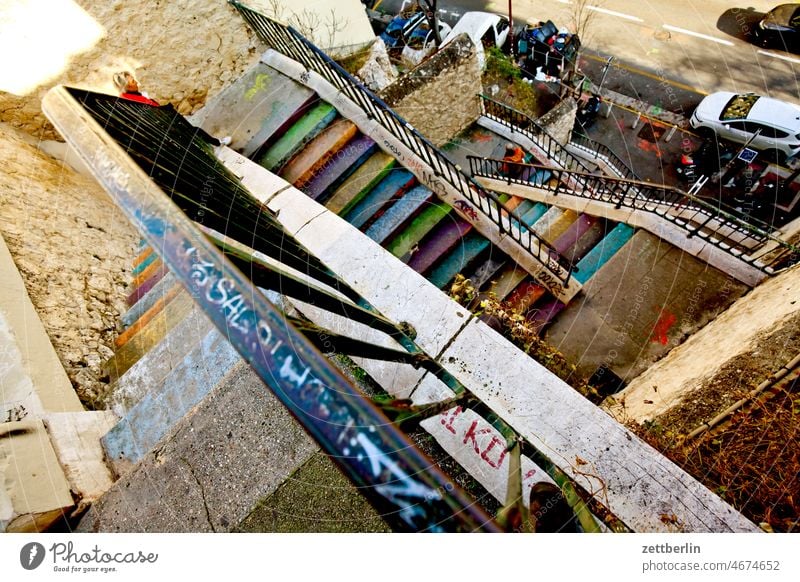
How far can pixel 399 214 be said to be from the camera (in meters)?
5.48

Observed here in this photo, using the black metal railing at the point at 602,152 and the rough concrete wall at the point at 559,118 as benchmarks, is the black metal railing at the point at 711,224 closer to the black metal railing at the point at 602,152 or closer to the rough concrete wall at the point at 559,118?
the rough concrete wall at the point at 559,118

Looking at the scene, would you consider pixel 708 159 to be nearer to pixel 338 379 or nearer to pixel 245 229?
pixel 245 229

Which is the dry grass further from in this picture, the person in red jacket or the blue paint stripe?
the person in red jacket

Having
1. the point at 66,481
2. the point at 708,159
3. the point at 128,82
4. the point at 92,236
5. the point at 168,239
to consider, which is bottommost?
the point at 708,159

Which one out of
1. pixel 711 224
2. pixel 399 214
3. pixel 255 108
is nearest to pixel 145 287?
pixel 255 108

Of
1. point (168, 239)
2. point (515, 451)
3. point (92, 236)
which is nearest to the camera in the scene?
point (168, 239)

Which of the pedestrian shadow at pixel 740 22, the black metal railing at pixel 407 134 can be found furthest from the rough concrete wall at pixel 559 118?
the pedestrian shadow at pixel 740 22

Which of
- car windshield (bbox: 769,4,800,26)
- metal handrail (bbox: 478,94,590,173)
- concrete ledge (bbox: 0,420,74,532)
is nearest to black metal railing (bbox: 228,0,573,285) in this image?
metal handrail (bbox: 478,94,590,173)

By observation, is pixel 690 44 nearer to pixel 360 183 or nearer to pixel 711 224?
pixel 711 224

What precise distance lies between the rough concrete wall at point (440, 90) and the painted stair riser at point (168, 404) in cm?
522

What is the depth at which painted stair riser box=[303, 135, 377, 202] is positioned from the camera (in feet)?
A: 18.8
